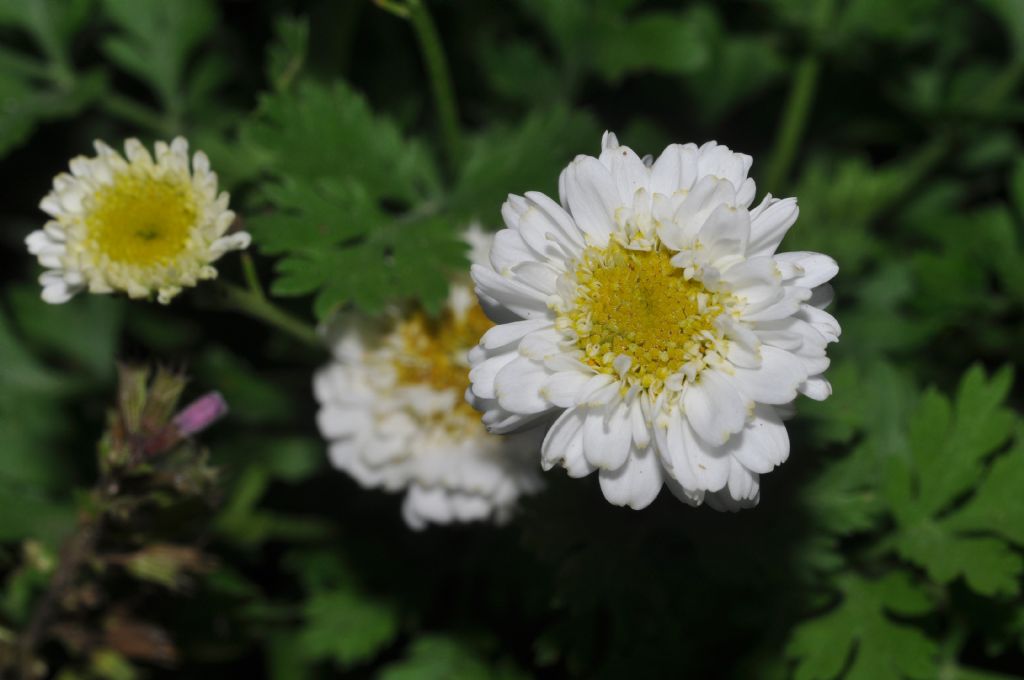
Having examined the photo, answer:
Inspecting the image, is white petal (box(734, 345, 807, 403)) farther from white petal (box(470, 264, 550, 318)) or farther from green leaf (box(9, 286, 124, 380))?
green leaf (box(9, 286, 124, 380))

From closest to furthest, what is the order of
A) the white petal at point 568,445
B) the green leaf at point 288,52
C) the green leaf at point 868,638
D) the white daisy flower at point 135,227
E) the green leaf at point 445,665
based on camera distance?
the white petal at point 568,445, the white daisy flower at point 135,227, the green leaf at point 868,638, the green leaf at point 288,52, the green leaf at point 445,665

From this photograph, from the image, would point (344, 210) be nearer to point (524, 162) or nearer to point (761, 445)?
point (524, 162)

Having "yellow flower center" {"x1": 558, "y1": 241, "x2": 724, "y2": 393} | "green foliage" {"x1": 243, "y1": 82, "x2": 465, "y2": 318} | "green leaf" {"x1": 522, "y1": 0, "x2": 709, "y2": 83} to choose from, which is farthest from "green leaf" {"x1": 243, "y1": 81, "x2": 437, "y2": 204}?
"yellow flower center" {"x1": 558, "y1": 241, "x2": 724, "y2": 393}

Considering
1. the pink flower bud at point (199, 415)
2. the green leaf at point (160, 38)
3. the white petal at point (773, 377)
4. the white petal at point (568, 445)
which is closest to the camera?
the white petal at point (773, 377)

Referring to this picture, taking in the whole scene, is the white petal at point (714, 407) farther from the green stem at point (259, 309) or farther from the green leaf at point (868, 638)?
the green stem at point (259, 309)

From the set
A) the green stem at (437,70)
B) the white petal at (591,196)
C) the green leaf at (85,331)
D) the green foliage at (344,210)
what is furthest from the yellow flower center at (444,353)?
the green leaf at (85,331)

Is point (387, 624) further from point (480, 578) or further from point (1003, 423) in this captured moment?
point (1003, 423)

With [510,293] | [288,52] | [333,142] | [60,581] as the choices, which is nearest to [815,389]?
[510,293]
